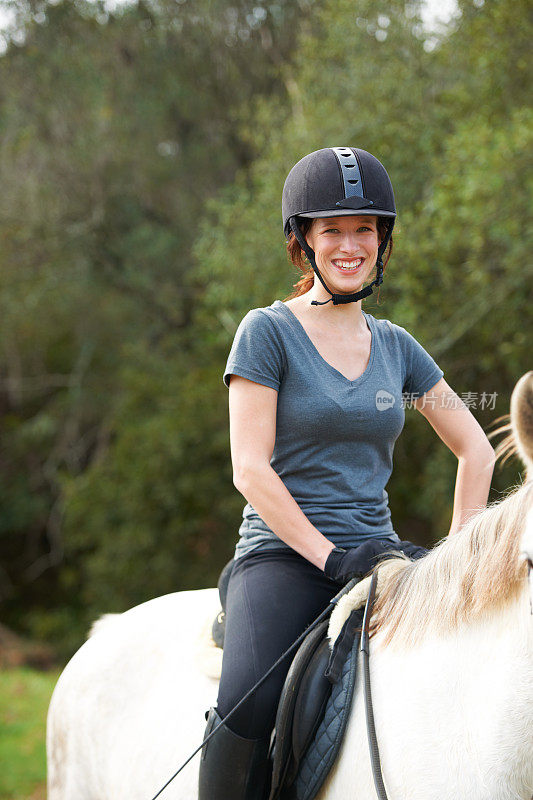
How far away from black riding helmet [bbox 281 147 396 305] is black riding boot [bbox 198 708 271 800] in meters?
1.06

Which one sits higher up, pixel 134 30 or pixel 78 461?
pixel 134 30

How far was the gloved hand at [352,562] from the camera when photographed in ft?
5.57

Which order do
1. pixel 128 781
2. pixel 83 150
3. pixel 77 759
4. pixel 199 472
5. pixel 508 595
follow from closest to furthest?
pixel 508 595 < pixel 128 781 < pixel 77 759 < pixel 199 472 < pixel 83 150

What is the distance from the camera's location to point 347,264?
1944 mm

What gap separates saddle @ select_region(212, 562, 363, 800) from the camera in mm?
1611

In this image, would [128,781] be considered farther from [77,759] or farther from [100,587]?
[100,587]

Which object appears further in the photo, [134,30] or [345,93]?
[134,30]

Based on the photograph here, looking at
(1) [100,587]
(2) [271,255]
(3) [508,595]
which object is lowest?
(1) [100,587]

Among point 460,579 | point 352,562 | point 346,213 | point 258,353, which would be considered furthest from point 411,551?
point 346,213

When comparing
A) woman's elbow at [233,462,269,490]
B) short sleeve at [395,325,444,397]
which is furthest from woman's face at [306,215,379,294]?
woman's elbow at [233,462,269,490]

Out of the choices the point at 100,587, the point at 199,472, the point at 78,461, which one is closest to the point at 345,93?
the point at 199,472

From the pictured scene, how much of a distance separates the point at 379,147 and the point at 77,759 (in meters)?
7.30

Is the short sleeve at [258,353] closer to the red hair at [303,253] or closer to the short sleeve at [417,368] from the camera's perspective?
the red hair at [303,253]

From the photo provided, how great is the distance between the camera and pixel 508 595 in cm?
140
